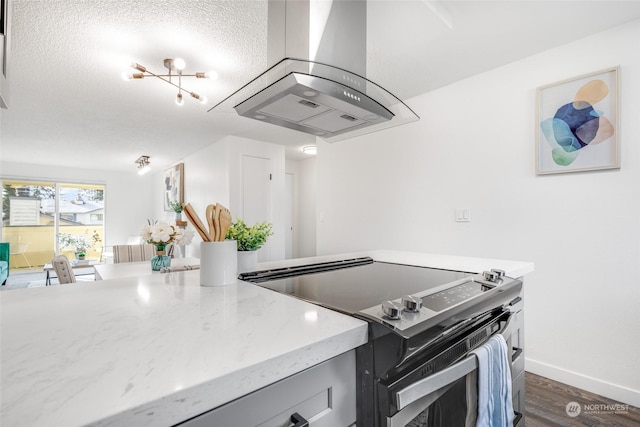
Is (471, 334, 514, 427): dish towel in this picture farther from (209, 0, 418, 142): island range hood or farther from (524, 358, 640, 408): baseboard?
(524, 358, 640, 408): baseboard

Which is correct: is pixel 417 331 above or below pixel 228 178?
below

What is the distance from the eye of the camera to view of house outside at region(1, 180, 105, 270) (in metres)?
5.92

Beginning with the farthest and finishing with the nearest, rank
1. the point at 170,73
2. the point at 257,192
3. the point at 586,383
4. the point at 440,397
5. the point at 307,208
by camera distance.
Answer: the point at 307,208
the point at 257,192
the point at 170,73
the point at 586,383
the point at 440,397

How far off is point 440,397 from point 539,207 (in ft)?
6.00

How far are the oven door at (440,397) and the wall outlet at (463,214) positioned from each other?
5.37 ft

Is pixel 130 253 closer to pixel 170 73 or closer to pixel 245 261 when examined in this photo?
pixel 170 73

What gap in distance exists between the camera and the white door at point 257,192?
4277mm

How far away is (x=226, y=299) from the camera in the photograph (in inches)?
31.5

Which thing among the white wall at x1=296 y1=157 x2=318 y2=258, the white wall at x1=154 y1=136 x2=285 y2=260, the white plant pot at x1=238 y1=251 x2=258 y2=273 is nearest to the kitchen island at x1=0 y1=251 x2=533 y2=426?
the white plant pot at x1=238 y1=251 x2=258 y2=273

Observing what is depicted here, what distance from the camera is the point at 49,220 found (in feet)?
20.4

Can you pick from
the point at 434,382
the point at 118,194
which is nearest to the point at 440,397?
the point at 434,382

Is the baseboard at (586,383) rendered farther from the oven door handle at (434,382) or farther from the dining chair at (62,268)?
the dining chair at (62,268)

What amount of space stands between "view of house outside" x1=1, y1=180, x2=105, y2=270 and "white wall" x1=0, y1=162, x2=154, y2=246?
0.16 meters

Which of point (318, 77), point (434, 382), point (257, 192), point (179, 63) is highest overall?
point (179, 63)
